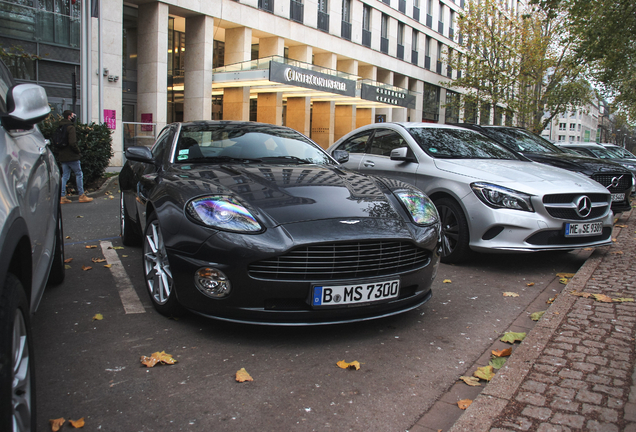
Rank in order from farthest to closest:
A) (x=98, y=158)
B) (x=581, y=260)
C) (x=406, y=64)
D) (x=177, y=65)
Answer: (x=406, y=64) → (x=177, y=65) → (x=98, y=158) → (x=581, y=260)

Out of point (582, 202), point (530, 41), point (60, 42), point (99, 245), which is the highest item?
point (530, 41)

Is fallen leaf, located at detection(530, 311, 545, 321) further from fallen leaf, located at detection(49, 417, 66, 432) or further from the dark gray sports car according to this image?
fallen leaf, located at detection(49, 417, 66, 432)

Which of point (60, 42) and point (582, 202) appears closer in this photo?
point (582, 202)

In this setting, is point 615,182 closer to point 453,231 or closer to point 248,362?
point 453,231

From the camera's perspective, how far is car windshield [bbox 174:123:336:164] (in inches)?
181

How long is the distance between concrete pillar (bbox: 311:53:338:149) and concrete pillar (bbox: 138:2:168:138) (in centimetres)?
1227

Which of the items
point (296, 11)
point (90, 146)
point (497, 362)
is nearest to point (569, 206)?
point (497, 362)

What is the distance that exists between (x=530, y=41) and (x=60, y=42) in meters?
24.1

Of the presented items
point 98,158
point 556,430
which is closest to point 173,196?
point 556,430

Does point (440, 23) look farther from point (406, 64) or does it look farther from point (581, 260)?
point (581, 260)

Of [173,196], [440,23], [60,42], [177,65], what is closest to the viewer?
[173,196]

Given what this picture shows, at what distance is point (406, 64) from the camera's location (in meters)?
40.6

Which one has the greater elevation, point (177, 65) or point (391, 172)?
point (177, 65)

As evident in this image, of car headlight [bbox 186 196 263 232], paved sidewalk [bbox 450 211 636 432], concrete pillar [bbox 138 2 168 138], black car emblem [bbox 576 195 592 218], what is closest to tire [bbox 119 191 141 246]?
car headlight [bbox 186 196 263 232]
